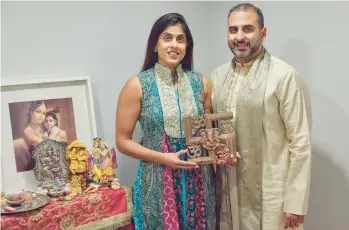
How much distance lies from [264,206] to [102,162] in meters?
0.68

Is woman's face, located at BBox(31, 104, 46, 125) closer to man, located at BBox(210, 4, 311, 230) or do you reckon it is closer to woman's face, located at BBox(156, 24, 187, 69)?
woman's face, located at BBox(156, 24, 187, 69)

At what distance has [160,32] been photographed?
1.65 metres

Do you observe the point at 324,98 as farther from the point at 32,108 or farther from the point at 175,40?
the point at 32,108

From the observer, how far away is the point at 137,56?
2.11 meters

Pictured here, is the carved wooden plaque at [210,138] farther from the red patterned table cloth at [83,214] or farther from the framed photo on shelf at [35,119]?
the framed photo on shelf at [35,119]

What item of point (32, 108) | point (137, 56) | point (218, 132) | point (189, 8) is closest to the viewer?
point (218, 132)

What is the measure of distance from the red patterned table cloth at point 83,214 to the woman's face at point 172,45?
1.81ft

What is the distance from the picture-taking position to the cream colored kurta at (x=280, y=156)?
1.61 m

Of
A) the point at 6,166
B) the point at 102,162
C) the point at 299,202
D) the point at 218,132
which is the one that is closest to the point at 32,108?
the point at 6,166

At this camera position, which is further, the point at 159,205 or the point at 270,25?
the point at 270,25

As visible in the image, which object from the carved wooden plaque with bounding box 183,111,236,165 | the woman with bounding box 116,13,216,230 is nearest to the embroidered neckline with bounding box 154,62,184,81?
the woman with bounding box 116,13,216,230

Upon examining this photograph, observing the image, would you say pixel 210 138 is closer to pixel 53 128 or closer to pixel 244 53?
pixel 244 53

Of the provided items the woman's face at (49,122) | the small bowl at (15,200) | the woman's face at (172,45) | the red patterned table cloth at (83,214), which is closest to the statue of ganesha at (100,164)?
the red patterned table cloth at (83,214)

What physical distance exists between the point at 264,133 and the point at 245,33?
40 cm
